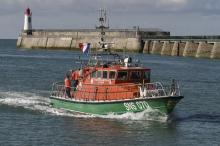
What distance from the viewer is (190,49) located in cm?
10138

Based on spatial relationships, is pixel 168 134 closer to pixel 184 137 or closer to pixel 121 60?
pixel 184 137

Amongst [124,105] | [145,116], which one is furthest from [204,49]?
[124,105]

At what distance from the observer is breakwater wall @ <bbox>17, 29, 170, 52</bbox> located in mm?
112375

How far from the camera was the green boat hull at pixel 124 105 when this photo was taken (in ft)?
102

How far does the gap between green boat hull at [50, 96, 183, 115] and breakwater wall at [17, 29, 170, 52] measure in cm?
7310

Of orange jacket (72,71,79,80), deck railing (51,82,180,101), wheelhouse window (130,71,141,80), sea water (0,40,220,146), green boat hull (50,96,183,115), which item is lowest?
sea water (0,40,220,146)

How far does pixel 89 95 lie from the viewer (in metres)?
33.6

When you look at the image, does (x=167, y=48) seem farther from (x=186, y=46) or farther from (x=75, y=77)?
(x=75, y=77)

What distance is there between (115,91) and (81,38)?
3689 inches

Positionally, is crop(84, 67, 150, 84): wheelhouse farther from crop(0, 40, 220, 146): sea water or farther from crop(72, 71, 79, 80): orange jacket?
crop(0, 40, 220, 146): sea water

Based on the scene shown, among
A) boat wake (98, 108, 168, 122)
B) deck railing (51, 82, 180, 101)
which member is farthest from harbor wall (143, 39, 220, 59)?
boat wake (98, 108, 168, 122)

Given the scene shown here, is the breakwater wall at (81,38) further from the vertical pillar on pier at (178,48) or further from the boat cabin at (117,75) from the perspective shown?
the boat cabin at (117,75)

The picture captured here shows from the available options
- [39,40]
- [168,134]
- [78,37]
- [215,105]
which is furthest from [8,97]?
[39,40]

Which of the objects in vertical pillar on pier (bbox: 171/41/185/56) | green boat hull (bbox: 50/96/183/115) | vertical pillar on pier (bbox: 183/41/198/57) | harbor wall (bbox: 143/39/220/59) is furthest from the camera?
vertical pillar on pier (bbox: 171/41/185/56)
